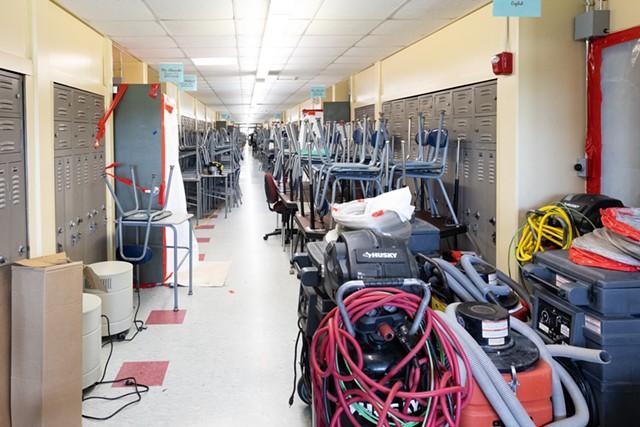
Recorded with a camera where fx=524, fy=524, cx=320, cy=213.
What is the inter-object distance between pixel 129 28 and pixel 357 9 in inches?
87.0

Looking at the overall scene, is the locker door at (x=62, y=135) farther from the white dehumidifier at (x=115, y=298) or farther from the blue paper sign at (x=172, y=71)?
the blue paper sign at (x=172, y=71)

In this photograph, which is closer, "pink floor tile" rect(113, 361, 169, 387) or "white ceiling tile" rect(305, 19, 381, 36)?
"pink floor tile" rect(113, 361, 169, 387)

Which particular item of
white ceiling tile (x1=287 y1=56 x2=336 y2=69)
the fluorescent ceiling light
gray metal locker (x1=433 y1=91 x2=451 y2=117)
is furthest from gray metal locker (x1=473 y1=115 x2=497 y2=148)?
the fluorescent ceiling light

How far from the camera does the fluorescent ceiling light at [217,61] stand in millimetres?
7440

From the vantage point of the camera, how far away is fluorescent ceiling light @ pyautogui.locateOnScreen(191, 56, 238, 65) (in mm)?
7440

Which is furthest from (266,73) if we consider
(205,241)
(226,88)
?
(205,241)

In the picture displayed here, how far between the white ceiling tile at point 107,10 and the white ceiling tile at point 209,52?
1.84 metres

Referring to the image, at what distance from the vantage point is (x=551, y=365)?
1.80m

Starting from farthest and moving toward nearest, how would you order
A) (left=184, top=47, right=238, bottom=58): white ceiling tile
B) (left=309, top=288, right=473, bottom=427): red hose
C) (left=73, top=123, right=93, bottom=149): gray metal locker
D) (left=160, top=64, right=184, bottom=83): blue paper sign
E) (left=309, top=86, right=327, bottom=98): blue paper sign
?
(left=309, top=86, right=327, bottom=98): blue paper sign < (left=184, top=47, right=238, bottom=58): white ceiling tile < (left=160, top=64, right=184, bottom=83): blue paper sign < (left=73, top=123, right=93, bottom=149): gray metal locker < (left=309, top=288, right=473, bottom=427): red hose

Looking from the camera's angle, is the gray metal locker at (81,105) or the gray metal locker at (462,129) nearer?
the gray metal locker at (81,105)

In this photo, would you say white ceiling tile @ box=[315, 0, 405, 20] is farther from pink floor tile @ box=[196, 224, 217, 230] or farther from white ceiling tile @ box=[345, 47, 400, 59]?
pink floor tile @ box=[196, 224, 217, 230]

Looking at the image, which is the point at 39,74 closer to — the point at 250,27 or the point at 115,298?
the point at 115,298

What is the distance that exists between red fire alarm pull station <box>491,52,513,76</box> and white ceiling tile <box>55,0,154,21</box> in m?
2.85

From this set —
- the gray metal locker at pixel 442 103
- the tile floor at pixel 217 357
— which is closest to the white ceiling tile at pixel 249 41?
the gray metal locker at pixel 442 103
